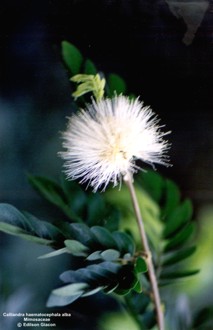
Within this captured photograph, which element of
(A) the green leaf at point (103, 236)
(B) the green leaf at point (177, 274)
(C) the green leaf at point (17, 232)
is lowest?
(B) the green leaf at point (177, 274)

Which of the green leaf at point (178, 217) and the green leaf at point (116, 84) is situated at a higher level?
the green leaf at point (116, 84)

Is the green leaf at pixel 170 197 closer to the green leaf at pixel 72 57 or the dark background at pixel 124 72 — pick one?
the dark background at pixel 124 72

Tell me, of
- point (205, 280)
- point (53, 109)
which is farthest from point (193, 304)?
point (53, 109)

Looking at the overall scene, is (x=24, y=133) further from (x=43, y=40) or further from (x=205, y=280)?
(x=205, y=280)

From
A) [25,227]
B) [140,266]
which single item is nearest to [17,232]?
[25,227]

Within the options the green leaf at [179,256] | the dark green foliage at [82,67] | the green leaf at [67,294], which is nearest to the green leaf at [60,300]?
the green leaf at [67,294]

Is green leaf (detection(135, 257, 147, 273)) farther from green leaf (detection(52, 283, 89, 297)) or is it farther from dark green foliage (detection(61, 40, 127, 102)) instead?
dark green foliage (detection(61, 40, 127, 102))

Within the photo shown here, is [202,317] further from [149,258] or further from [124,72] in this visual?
[124,72]
